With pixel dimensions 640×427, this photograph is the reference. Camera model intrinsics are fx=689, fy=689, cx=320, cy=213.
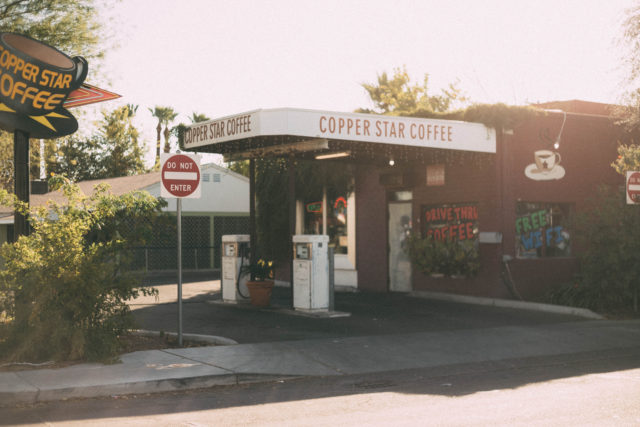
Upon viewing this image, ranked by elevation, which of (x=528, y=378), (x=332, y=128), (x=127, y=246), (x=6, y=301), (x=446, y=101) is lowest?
(x=528, y=378)

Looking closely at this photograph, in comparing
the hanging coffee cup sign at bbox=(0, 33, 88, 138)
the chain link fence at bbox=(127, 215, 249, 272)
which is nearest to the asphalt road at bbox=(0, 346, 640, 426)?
the hanging coffee cup sign at bbox=(0, 33, 88, 138)

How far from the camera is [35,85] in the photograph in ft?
33.1

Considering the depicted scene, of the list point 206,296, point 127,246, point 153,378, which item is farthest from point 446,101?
point 153,378

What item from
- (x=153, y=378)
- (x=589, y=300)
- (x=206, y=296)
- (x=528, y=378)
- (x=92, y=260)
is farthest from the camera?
(x=206, y=296)

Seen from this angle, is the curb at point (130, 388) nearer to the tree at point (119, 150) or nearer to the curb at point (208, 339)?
the curb at point (208, 339)

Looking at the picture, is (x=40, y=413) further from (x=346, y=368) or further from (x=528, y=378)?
(x=528, y=378)

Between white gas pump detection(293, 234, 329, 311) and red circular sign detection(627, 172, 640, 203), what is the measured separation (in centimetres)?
618

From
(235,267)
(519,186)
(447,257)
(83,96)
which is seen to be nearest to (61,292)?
(83,96)

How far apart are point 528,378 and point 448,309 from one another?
6.80 m

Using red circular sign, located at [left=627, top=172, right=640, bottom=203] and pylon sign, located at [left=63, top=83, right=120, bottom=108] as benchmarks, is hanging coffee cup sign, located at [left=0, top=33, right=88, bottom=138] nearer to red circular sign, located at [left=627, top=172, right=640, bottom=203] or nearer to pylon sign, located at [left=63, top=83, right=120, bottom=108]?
pylon sign, located at [left=63, top=83, right=120, bottom=108]

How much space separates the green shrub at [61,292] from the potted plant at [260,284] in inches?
229

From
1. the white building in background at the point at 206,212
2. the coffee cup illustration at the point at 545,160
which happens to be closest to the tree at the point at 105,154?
the white building in background at the point at 206,212

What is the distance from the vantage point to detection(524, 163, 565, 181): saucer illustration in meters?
17.0

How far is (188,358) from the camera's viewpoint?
9289 millimetres
